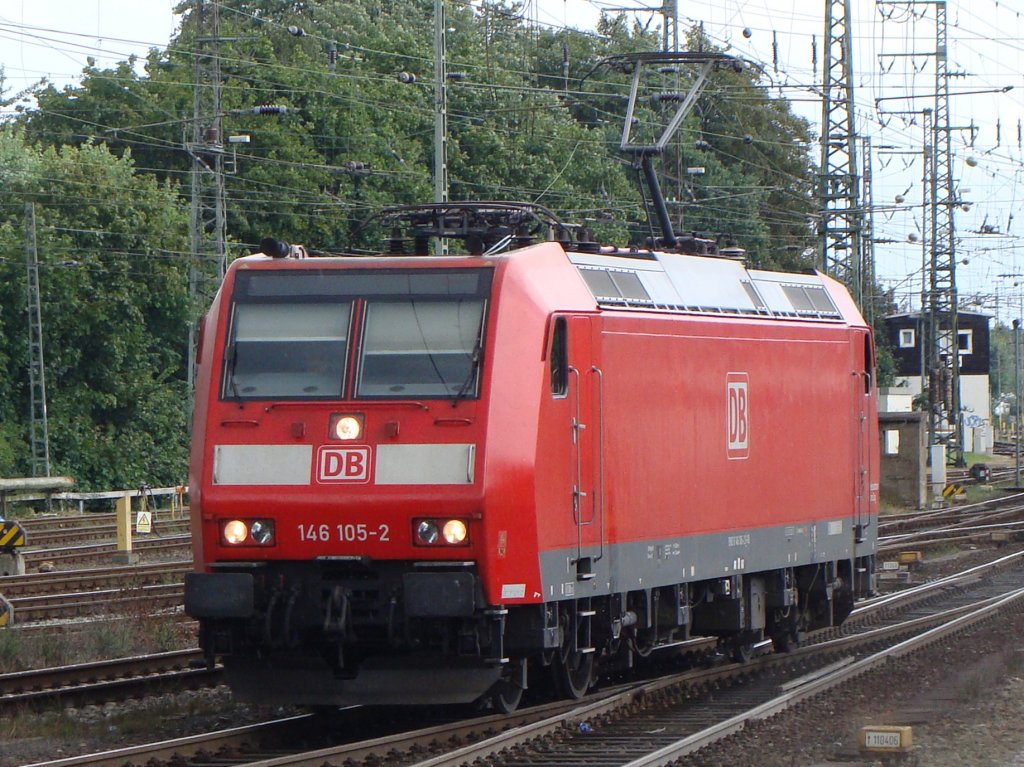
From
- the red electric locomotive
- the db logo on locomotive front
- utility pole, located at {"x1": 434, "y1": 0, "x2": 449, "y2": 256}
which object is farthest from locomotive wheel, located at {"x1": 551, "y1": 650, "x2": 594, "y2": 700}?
utility pole, located at {"x1": 434, "y1": 0, "x2": 449, "y2": 256}

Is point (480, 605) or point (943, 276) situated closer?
point (480, 605)

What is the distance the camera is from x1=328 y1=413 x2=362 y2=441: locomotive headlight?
1148 cm

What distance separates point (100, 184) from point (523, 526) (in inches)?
1503

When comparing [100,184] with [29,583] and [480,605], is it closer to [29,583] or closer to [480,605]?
[29,583]

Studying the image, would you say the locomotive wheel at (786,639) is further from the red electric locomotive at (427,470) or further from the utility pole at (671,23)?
the utility pole at (671,23)

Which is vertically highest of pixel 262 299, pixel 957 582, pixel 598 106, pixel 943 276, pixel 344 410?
pixel 598 106

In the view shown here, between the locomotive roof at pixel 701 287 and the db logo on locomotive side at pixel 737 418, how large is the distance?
625 mm

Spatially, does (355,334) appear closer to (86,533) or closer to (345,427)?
(345,427)

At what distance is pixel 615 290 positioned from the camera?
525 inches

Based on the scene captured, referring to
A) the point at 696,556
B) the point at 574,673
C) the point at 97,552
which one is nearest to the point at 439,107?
the point at 97,552

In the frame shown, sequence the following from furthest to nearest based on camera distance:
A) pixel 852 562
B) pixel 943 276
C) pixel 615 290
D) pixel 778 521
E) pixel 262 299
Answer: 1. pixel 943 276
2. pixel 852 562
3. pixel 778 521
4. pixel 615 290
5. pixel 262 299

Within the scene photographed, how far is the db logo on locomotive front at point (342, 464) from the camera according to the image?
11406mm

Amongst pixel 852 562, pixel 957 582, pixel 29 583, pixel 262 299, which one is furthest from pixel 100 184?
pixel 262 299

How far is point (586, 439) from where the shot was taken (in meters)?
12.5
